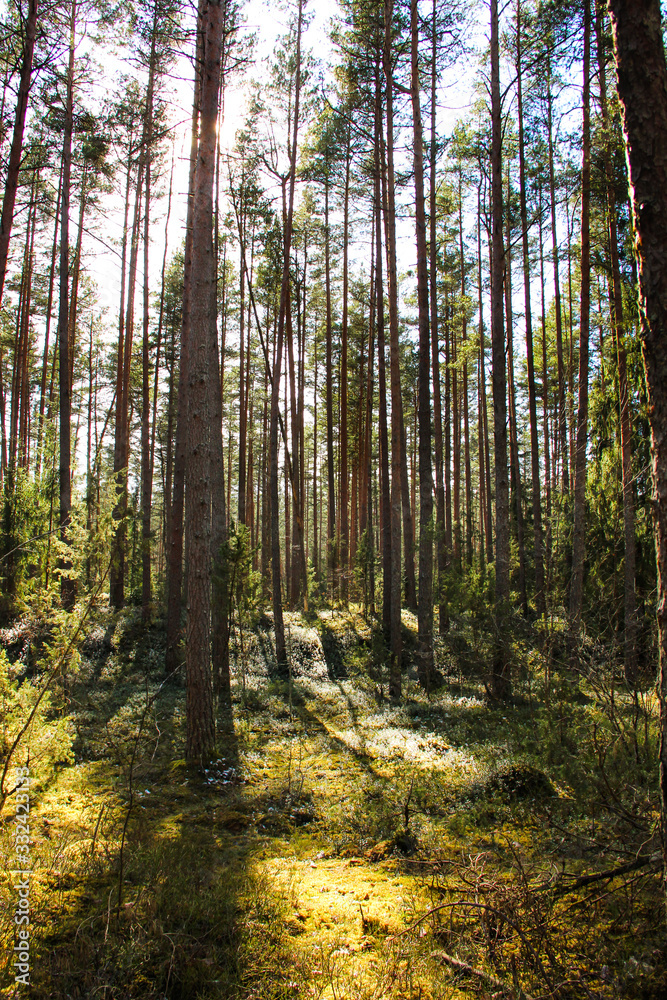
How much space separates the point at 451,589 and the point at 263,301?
40.1 feet

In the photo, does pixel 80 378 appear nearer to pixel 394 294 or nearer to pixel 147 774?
pixel 394 294

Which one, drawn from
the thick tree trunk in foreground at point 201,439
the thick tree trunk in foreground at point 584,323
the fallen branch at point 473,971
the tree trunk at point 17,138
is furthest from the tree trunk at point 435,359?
the fallen branch at point 473,971

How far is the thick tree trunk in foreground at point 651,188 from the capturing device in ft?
8.40

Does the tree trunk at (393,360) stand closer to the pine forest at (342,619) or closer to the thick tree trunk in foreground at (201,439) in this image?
the pine forest at (342,619)

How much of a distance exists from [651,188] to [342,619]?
50.4ft

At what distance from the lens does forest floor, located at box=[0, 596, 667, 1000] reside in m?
2.80

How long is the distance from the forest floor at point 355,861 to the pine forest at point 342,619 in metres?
0.03

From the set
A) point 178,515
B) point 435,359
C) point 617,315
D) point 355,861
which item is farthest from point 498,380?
point 355,861

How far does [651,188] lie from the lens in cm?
262

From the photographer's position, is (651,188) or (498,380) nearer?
(651,188)

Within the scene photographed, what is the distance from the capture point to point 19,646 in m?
11.0

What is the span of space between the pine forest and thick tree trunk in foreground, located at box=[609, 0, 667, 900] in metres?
0.02

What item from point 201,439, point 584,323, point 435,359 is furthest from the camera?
point 435,359

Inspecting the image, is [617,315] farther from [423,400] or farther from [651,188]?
[651,188]
